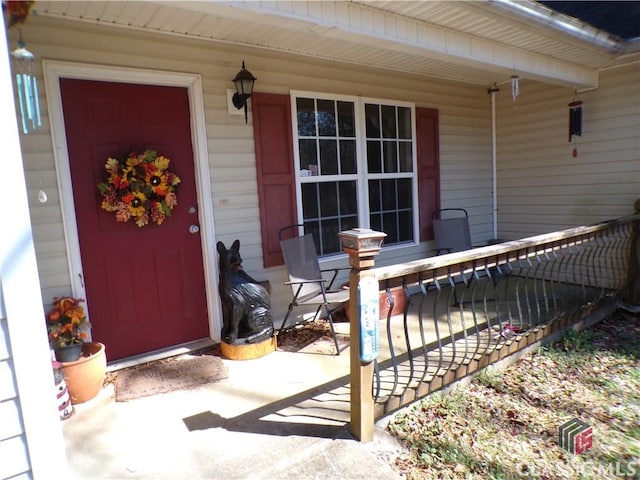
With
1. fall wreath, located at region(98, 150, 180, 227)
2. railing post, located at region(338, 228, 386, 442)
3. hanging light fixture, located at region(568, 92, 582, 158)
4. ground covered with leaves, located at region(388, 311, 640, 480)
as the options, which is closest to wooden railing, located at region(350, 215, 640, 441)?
railing post, located at region(338, 228, 386, 442)

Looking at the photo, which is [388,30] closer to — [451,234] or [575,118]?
[451,234]

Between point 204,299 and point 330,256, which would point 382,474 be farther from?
point 330,256

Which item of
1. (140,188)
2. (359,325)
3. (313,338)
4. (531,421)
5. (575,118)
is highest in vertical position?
(575,118)

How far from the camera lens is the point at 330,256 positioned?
3729 mm

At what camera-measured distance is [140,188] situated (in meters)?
2.65

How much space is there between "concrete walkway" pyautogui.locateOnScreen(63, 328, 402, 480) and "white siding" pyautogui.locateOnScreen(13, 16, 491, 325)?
945 mm

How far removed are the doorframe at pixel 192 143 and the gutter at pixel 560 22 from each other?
7.17 feet

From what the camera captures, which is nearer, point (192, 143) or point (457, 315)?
point (192, 143)

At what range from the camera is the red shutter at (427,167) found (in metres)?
4.31

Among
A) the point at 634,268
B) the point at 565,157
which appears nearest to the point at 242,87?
the point at 565,157

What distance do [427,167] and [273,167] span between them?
1989mm

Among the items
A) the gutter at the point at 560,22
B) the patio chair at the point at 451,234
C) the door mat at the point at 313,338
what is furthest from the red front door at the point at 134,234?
the patio chair at the point at 451,234

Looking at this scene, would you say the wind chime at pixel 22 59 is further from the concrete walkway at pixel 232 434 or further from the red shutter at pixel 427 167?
the red shutter at pixel 427 167

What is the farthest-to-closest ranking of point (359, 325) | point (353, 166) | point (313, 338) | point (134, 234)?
point (353, 166) < point (313, 338) < point (134, 234) < point (359, 325)
